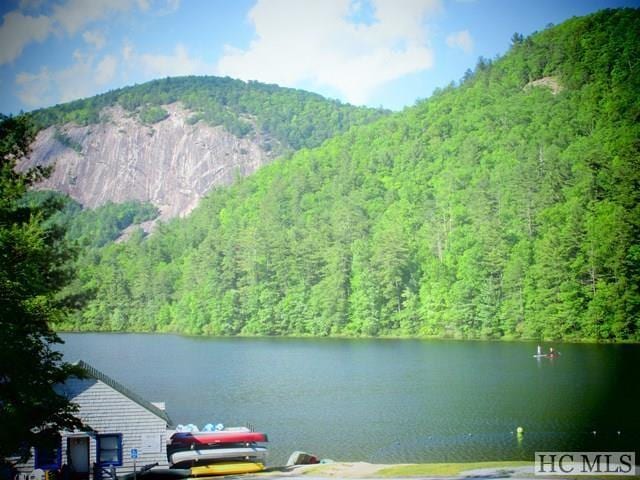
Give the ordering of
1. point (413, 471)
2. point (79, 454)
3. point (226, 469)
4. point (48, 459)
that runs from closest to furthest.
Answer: point (48, 459)
point (79, 454)
point (413, 471)
point (226, 469)

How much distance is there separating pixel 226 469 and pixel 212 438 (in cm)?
243

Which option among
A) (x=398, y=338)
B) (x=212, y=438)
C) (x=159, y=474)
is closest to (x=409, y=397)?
(x=212, y=438)

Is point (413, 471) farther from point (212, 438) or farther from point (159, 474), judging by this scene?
point (159, 474)

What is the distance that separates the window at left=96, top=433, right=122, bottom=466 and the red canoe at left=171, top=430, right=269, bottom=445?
418 centimetres

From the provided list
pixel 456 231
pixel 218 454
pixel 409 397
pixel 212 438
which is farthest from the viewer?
pixel 456 231

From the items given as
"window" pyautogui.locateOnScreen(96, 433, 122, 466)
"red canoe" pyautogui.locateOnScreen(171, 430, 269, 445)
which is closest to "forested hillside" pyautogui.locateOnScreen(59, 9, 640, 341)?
"red canoe" pyautogui.locateOnScreen(171, 430, 269, 445)

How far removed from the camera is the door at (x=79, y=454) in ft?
96.6

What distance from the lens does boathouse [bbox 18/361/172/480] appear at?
2947 centimetres

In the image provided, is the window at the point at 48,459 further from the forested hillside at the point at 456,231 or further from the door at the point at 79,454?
the forested hillside at the point at 456,231

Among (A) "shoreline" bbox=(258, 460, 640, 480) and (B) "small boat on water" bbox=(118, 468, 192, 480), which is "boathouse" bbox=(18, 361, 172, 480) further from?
(A) "shoreline" bbox=(258, 460, 640, 480)

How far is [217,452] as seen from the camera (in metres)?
33.2

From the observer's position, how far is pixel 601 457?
3341 centimetres

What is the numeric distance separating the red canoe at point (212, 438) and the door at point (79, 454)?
4858 millimetres

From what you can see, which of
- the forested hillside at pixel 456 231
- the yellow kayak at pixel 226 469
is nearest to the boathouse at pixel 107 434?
the yellow kayak at pixel 226 469
